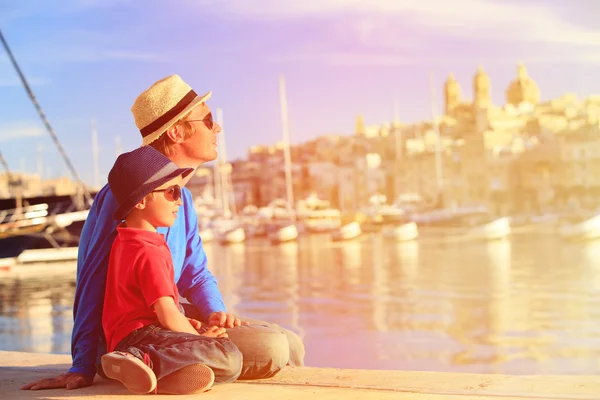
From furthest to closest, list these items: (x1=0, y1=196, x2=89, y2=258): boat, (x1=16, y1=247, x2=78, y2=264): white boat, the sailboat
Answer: the sailboat, (x1=16, y1=247, x2=78, y2=264): white boat, (x1=0, y1=196, x2=89, y2=258): boat

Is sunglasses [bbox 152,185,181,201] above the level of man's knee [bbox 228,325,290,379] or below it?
above

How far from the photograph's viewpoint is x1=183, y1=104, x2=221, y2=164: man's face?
178 centimetres

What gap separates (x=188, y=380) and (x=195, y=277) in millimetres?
295

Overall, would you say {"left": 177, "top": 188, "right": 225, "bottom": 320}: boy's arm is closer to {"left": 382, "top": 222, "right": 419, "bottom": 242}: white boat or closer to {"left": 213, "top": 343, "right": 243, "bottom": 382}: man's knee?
{"left": 213, "top": 343, "right": 243, "bottom": 382}: man's knee

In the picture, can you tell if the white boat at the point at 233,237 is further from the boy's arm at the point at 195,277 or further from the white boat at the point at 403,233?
the boy's arm at the point at 195,277

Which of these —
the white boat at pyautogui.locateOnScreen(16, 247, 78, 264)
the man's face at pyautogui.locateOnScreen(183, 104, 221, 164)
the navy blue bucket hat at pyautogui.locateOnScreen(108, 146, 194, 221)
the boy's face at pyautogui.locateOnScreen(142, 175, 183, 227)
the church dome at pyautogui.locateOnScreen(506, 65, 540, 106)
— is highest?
the church dome at pyautogui.locateOnScreen(506, 65, 540, 106)

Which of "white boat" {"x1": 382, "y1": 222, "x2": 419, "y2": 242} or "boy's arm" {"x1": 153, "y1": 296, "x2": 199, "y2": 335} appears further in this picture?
"white boat" {"x1": 382, "y1": 222, "x2": 419, "y2": 242}

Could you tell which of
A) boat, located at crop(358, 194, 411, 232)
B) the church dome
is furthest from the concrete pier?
the church dome

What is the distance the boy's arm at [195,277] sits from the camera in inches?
71.4

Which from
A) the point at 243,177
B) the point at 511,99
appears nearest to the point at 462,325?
the point at 243,177

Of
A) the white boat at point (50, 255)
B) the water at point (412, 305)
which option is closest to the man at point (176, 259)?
the water at point (412, 305)

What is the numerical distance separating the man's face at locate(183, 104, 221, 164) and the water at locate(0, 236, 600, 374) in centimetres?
394

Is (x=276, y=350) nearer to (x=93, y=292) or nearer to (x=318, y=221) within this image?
(x=93, y=292)

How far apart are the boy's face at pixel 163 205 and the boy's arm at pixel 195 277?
14 centimetres
